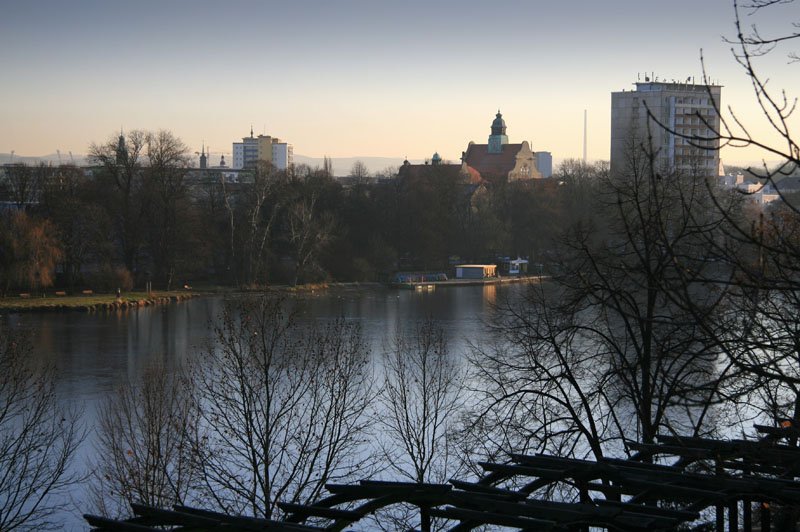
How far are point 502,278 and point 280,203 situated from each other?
7188mm

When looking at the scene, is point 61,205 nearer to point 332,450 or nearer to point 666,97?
point 332,450

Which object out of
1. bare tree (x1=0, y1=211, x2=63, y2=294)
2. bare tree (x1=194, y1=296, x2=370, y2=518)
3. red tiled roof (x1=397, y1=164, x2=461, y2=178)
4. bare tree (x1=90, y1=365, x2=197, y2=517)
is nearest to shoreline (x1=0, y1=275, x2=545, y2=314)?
bare tree (x1=0, y1=211, x2=63, y2=294)

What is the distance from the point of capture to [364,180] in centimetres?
3628

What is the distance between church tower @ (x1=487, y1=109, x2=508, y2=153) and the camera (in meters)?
59.4

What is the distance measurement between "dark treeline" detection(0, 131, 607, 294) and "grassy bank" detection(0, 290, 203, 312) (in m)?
0.71

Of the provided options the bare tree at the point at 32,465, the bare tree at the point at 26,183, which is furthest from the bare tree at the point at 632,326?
the bare tree at the point at 26,183

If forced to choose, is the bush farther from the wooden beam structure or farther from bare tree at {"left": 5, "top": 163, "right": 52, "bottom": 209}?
the wooden beam structure

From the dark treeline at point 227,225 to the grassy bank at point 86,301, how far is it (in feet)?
2.34

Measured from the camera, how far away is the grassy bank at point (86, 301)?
22078 mm

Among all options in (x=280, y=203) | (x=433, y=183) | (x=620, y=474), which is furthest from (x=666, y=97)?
(x=620, y=474)

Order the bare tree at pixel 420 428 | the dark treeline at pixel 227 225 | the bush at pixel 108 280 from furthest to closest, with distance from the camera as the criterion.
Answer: the dark treeline at pixel 227 225
the bush at pixel 108 280
the bare tree at pixel 420 428

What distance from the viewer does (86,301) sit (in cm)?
2305

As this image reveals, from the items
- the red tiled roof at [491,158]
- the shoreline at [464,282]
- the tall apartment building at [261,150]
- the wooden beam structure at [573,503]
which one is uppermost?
the tall apartment building at [261,150]

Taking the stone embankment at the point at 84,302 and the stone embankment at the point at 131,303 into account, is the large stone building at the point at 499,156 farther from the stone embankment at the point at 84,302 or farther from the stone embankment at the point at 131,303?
the stone embankment at the point at 84,302
